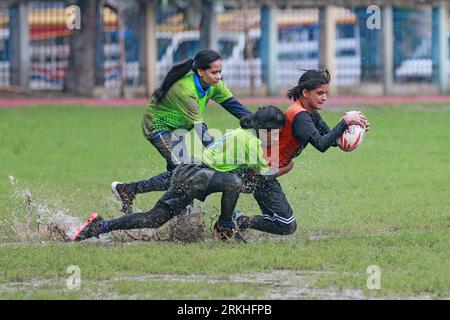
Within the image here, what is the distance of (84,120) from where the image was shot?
24453 millimetres

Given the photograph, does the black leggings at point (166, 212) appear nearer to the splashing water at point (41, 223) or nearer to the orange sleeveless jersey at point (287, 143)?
the orange sleeveless jersey at point (287, 143)

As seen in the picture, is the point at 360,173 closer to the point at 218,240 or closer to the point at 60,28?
the point at 218,240

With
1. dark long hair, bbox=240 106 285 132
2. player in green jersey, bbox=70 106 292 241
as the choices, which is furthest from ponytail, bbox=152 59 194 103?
dark long hair, bbox=240 106 285 132

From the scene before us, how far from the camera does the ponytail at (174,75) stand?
10.6 meters

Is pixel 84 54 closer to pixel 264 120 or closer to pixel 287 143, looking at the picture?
pixel 287 143

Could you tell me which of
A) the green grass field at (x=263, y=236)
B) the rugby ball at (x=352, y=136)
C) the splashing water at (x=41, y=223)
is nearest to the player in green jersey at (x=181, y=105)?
the splashing water at (x=41, y=223)

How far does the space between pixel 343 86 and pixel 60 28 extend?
8.43 meters

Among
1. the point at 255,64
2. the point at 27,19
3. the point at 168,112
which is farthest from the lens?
the point at 255,64

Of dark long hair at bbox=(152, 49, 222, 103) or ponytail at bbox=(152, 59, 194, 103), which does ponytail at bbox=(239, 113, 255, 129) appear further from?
ponytail at bbox=(152, 59, 194, 103)

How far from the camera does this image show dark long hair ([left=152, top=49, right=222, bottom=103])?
34.4 ft

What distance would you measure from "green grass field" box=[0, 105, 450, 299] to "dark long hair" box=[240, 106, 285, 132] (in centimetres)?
100

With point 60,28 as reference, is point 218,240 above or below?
below

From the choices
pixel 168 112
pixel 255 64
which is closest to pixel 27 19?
pixel 255 64

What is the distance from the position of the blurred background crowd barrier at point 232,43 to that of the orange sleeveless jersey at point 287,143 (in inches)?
857
